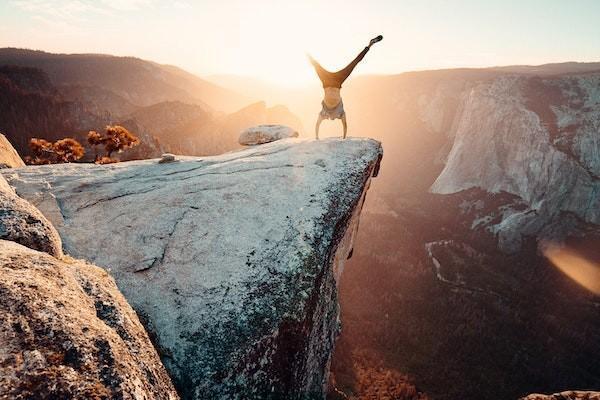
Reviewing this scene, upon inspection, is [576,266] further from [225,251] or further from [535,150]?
[225,251]

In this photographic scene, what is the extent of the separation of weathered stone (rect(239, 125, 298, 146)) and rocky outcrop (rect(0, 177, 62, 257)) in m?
18.4

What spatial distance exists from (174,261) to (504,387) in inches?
1416

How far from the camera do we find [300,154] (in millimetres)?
13516

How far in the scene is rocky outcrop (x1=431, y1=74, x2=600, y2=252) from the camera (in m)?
69.1

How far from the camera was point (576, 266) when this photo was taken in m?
60.2

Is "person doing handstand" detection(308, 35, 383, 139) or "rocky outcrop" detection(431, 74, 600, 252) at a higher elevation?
"person doing handstand" detection(308, 35, 383, 139)

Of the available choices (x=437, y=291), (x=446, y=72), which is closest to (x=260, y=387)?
(x=437, y=291)

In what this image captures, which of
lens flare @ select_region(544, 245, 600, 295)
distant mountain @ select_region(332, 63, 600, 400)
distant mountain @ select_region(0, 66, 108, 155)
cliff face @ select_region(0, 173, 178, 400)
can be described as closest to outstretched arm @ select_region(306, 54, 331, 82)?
cliff face @ select_region(0, 173, 178, 400)

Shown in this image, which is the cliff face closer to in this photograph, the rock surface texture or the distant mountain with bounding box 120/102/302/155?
the rock surface texture

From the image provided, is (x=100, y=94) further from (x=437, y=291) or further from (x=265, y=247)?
(x=265, y=247)

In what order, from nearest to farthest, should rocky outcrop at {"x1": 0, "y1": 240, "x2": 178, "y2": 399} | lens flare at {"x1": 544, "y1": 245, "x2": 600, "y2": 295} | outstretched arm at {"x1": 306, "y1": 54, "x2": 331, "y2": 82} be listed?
1. rocky outcrop at {"x1": 0, "y1": 240, "x2": 178, "y2": 399}
2. outstretched arm at {"x1": 306, "y1": 54, "x2": 331, "y2": 82}
3. lens flare at {"x1": 544, "y1": 245, "x2": 600, "y2": 295}

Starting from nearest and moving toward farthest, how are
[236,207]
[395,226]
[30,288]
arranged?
1. [30,288]
2. [236,207]
3. [395,226]

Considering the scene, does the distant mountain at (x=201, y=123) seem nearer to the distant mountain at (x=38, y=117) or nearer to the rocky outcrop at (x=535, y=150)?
the distant mountain at (x=38, y=117)

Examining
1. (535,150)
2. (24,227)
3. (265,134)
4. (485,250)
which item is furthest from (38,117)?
(535,150)
